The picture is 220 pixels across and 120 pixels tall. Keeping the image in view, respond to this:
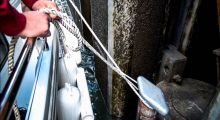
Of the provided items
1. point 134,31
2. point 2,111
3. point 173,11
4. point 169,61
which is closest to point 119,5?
point 134,31

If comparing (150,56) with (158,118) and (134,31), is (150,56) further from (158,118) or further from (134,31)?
(158,118)

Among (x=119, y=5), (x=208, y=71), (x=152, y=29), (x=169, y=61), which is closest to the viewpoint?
(x=119, y=5)

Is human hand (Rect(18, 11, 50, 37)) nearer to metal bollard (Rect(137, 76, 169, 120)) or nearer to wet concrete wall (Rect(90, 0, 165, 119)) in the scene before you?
metal bollard (Rect(137, 76, 169, 120))

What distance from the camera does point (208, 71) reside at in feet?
12.4

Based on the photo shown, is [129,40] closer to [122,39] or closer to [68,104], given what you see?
[122,39]

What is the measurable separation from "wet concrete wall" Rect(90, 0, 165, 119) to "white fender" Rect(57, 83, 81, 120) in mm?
761

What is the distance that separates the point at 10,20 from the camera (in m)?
1.30

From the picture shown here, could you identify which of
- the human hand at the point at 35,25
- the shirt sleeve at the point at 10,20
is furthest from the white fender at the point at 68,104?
the shirt sleeve at the point at 10,20

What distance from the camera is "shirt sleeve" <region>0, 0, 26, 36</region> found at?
4.05ft

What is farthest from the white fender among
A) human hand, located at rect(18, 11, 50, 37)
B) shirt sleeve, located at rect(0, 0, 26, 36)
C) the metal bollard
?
shirt sleeve, located at rect(0, 0, 26, 36)

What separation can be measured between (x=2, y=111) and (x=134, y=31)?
6.06ft

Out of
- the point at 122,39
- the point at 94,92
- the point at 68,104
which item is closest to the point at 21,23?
the point at 68,104

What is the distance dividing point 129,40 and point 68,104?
1.00 m

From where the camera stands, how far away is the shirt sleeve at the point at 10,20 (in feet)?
4.05
